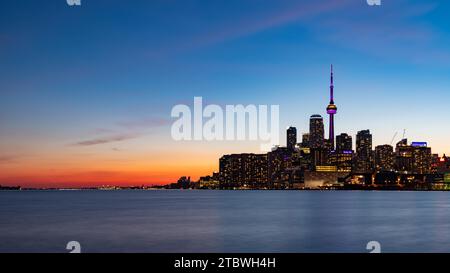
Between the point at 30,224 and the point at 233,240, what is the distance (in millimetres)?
34255
